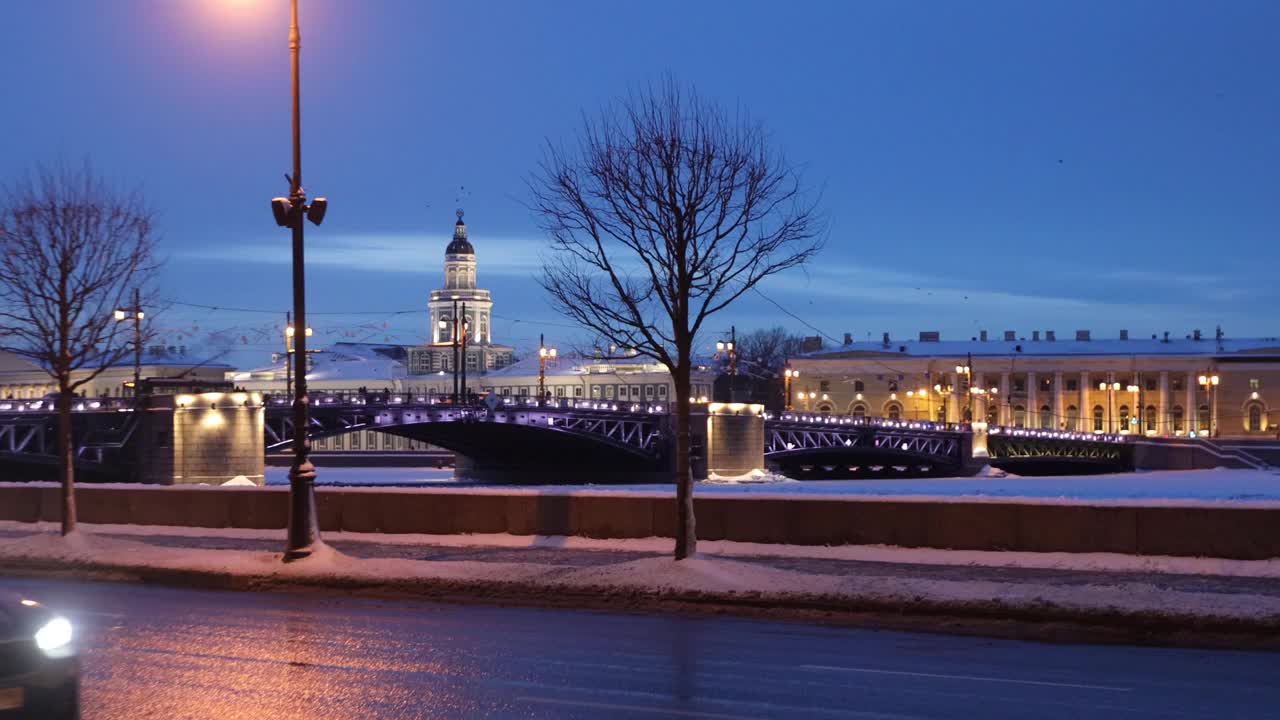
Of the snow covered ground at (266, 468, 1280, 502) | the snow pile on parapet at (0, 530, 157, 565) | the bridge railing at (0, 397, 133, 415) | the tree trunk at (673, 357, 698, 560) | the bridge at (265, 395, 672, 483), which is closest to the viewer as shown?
the tree trunk at (673, 357, 698, 560)

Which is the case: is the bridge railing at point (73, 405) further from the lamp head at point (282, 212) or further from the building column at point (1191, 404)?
the building column at point (1191, 404)

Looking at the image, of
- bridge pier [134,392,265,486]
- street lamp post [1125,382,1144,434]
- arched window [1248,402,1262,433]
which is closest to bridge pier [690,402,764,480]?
bridge pier [134,392,265,486]

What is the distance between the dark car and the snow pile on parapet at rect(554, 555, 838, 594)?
33.9 feet

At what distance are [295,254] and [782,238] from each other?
7.45 m

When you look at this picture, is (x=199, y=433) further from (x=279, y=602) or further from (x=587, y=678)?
(x=587, y=678)

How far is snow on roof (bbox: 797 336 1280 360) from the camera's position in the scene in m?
168

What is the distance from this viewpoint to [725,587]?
1895 centimetres

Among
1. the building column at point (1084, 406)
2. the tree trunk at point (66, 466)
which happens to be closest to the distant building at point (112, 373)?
the building column at point (1084, 406)

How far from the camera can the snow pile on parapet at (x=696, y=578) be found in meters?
18.9

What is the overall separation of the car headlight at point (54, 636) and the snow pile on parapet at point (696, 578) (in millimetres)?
10273

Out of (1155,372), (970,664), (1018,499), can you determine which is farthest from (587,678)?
(1155,372)

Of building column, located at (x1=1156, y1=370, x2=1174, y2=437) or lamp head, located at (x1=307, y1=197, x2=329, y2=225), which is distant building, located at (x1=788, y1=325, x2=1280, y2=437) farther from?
lamp head, located at (x1=307, y1=197, x2=329, y2=225)

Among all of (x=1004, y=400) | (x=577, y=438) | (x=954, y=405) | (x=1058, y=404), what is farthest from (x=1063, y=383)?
(x=577, y=438)

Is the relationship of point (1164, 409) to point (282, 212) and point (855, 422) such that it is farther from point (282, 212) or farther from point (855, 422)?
point (282, 212)
